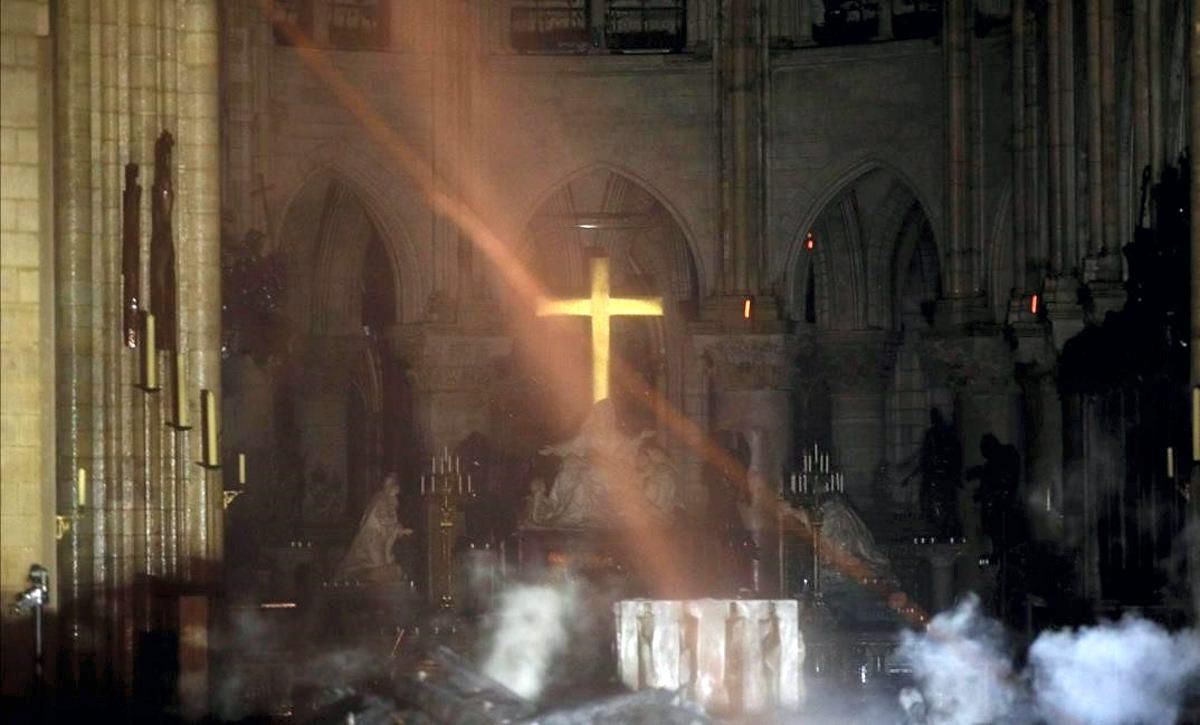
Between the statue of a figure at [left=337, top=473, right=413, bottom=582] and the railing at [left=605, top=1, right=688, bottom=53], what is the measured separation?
9388 millimetres

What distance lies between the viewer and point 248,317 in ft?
101

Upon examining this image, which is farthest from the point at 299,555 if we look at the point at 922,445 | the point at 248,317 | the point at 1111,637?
the point at 1111,637

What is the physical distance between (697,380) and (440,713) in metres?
23.9

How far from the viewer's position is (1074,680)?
2392 centimetres

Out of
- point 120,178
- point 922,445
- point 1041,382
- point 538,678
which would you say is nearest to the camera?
point 120,178

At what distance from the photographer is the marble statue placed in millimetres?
37000

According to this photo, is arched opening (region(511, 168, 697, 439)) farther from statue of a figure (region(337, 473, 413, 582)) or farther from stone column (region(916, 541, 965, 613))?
statue of a figure (region(337, 473, 413, 582))

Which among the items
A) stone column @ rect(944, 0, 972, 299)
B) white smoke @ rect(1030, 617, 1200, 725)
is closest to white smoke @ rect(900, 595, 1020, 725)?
white smoke @ rect(1030, 617, 1200, 725)

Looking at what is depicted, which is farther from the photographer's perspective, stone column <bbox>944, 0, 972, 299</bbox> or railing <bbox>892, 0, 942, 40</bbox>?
railing <bbox>892, 0, 942, 40</bbox>

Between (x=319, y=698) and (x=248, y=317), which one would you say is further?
(x=248, y=317)

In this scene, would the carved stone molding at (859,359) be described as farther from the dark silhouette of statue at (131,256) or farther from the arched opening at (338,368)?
the dark silhouette of statue at (131,256)

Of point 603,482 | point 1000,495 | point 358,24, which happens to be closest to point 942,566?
point 1000,495

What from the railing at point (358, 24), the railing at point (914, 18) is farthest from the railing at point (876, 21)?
the railing at point (358, 24)

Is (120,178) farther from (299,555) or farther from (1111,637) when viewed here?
(299,555)
